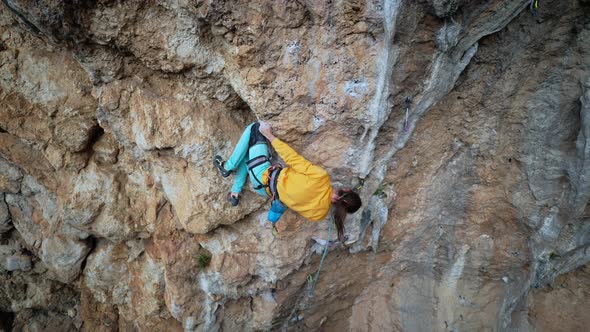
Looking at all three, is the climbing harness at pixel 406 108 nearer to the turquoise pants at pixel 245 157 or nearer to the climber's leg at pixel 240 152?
the turquoise pants at pixel 245 157

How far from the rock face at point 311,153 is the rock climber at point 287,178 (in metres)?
0.29

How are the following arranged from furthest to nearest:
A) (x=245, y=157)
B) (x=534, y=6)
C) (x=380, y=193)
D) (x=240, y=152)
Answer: (x=380, y=193)
(x=245, y=157)
(x=240, y=152)
(x=534, y=6)

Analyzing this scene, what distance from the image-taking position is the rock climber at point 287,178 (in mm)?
3432

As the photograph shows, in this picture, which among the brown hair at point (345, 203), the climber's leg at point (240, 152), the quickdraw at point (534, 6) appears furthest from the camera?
the climber's leg at point (240, 152)

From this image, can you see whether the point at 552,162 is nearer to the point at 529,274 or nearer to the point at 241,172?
the point at 529,274

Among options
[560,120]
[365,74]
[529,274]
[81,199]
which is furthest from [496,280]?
[81,199]

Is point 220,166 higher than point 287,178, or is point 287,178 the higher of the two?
point 220,166

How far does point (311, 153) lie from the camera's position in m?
3.94

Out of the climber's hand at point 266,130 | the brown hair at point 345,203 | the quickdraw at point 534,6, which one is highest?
the quickdraw at point 534,6

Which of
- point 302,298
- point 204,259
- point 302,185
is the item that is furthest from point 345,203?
point 302,298

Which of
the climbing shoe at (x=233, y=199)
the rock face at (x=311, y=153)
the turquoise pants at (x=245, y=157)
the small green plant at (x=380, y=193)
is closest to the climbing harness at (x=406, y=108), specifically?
the rock face at (x=311, y=153)

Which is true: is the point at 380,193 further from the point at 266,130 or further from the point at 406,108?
the point at 266,130

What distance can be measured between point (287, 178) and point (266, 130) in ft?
1.82

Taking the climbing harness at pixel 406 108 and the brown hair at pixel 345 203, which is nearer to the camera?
the brown hair at pixel 345 203
